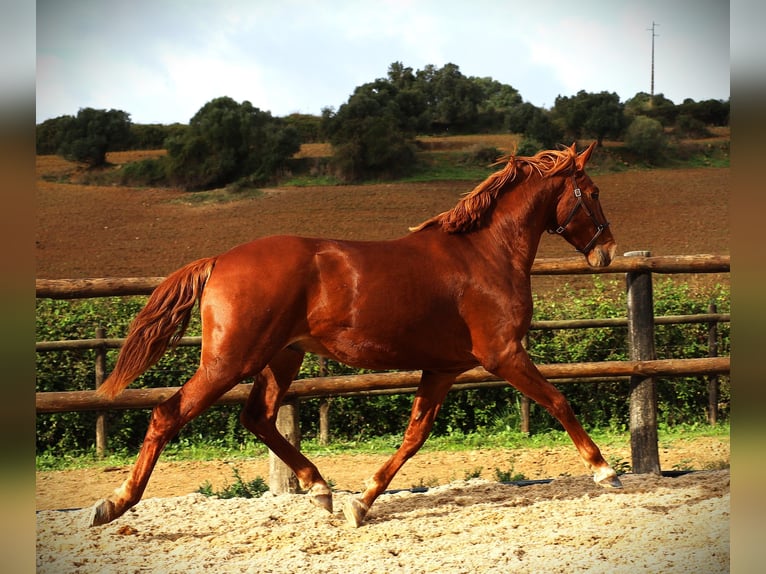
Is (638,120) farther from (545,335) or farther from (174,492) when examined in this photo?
(174,492)

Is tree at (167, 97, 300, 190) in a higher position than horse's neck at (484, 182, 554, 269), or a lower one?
higher

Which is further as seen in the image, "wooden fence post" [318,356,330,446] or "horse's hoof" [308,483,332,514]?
"wooden fence post" [318,356,330,446]

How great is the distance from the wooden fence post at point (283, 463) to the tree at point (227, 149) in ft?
41.7

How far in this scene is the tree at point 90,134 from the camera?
604 inches

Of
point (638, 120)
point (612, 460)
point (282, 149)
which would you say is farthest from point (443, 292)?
point (282, 149)

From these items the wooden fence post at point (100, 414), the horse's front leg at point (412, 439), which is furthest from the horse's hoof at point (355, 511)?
the wooden fence post at point (100, 414)

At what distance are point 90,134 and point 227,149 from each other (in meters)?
2.92

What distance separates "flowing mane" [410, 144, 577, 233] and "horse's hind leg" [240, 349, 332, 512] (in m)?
1.01

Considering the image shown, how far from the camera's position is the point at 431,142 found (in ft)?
53.5

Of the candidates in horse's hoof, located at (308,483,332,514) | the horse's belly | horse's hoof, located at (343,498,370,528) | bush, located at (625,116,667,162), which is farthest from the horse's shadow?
bush, located at (625,116,667,162)

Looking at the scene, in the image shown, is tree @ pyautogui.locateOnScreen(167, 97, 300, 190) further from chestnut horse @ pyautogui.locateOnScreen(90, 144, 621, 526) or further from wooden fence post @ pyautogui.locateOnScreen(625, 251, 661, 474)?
chestnut horse @ pyautogui.locateOnScreen(90, 144, 621, 526)

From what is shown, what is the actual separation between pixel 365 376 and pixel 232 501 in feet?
3.43

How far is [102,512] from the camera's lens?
3.36 meters

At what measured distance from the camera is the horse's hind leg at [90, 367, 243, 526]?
3402mm
